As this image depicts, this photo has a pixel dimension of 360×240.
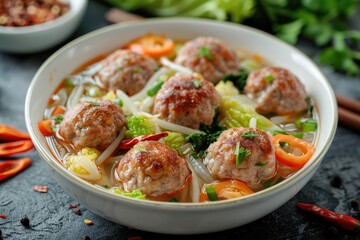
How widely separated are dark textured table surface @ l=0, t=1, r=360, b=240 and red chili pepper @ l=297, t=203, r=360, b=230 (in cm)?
5

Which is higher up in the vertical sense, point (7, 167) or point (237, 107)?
point (237, 107)

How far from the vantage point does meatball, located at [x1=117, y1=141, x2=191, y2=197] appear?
3.96 meters

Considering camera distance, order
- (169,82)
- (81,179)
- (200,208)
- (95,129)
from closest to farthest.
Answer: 1. (200,208)
2. (81,179)
3. (95,129)
4. (169,82)

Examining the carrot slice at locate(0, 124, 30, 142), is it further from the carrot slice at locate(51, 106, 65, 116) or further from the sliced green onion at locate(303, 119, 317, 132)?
the sliced green onion at locate(303, 119, 317, 132)

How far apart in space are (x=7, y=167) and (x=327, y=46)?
15.4 ft

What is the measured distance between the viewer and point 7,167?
5090 mm

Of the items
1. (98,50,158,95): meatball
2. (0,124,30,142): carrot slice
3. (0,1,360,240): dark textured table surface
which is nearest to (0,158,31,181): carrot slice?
(0,1,360,240): dark textured table surface

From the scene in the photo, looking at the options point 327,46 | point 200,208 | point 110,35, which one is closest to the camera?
point 200,208

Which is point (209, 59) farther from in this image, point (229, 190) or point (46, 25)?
point (46, 25)

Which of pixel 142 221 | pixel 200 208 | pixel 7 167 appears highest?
pixel 200 208

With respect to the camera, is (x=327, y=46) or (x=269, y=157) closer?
(x=269, y=157)

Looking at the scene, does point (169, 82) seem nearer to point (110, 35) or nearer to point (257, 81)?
point (257, 81)

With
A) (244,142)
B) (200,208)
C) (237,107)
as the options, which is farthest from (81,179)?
(237,107)

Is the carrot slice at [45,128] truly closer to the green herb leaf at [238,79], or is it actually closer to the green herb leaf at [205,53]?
the green herb leaf at [205,53]
